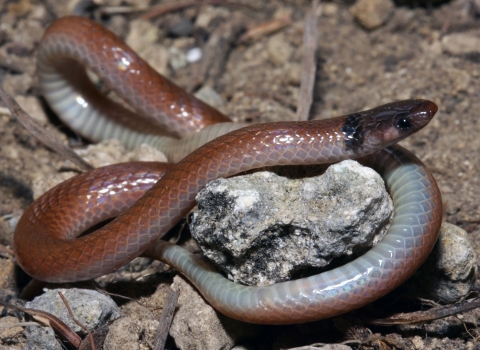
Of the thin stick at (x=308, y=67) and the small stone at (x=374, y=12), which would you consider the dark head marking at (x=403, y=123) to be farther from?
the small stone at (x=374, y=12)

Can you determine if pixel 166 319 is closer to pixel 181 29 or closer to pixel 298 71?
pixel 298 71

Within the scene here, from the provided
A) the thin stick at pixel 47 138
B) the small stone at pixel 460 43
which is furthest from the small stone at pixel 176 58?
the small stone at pixel 460 43

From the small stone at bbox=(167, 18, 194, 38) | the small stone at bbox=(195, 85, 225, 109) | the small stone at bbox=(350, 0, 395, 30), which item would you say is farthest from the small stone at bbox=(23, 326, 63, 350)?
the small stone at bbox=(350, 0, 395, 30)

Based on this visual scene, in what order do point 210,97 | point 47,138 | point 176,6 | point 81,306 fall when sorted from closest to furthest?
1. point 81,306
2. point 47,138
3. point 210,97
4. point 176,6

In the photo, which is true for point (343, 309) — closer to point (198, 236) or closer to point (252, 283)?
point (252, 283)

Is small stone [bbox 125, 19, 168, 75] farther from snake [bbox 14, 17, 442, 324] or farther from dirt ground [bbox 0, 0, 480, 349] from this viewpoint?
snake [bbox 14, 17, 442, 324]

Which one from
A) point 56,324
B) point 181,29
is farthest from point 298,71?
point 56,324
